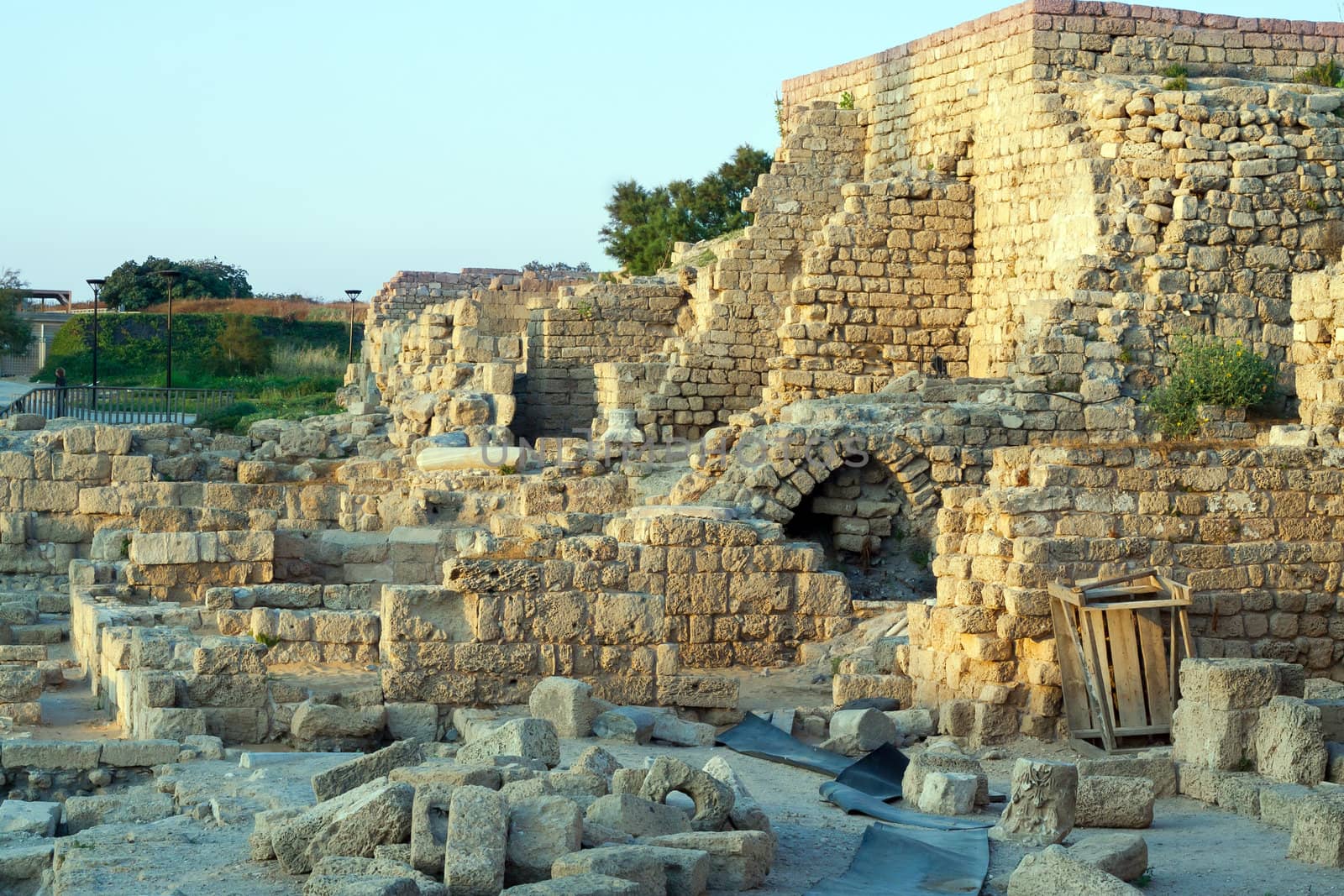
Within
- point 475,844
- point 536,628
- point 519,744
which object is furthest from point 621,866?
point 536,628

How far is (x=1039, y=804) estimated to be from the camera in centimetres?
771

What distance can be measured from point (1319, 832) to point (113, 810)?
536cm

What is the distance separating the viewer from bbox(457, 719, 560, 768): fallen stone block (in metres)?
8.15

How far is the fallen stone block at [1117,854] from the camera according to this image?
6711 millimetres

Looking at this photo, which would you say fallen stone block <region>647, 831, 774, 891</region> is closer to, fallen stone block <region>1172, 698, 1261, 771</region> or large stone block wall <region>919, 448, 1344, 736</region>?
fallen stone block <region>1172, 698, 1261, 771</region>

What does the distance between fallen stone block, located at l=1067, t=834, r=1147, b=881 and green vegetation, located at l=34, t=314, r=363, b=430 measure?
75.4ft

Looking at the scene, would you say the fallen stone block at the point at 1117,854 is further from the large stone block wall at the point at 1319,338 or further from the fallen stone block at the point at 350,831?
the large stone block wall at the point at 1319,338

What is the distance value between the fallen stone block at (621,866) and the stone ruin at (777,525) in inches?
0.6

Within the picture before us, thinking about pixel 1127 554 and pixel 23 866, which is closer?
pixel 23 866

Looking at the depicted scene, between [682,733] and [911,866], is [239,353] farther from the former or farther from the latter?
[911,866]

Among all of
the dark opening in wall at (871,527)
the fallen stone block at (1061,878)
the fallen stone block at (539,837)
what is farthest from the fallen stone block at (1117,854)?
the dark opening in wall at (871,527)

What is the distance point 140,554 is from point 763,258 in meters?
8.85

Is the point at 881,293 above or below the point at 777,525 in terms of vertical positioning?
above

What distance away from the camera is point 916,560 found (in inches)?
609
